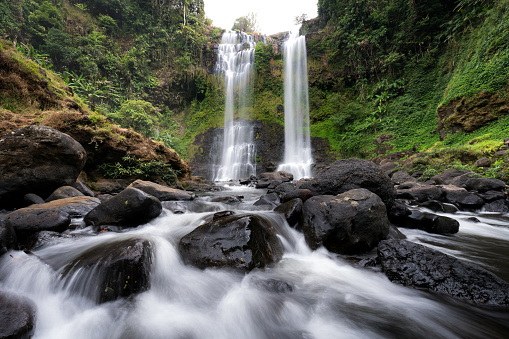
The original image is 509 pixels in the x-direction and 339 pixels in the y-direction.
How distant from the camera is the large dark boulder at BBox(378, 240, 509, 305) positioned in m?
2.04

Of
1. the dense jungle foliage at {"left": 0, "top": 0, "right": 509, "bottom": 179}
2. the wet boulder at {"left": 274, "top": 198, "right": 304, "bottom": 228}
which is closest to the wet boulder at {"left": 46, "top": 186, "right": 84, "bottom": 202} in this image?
the dense jungle foliage at {"left": 0, "top": 0, "right": 509, "bottom": 179}

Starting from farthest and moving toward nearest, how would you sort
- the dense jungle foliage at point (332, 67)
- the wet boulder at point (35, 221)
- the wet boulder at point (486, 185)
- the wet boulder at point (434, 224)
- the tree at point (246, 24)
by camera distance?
the tree at point (246, 24), the dense jungle foliage at point (332, 67), the wet boulder at point (486, 185), the wet boulder at point (434, 224), the wet boulder at point (35, 221)

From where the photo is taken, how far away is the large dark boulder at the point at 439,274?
6.68 feet

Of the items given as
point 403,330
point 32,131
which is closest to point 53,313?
point 403,330

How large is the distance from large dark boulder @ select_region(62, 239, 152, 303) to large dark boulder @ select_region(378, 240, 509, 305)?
9.88ft

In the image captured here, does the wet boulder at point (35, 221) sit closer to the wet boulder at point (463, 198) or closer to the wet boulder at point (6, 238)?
the wet boulder at point (6, 238)

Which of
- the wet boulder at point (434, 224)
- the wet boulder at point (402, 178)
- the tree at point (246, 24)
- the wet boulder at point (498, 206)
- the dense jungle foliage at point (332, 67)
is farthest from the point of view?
the tree at point (246, 24)

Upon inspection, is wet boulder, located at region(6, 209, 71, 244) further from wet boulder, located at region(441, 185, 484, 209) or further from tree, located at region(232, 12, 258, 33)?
tree, located at region(232, 12, 258, 33)

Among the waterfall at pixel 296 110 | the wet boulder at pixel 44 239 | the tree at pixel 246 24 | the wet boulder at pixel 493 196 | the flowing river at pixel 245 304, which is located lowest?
the flowing river at pixel 245 304

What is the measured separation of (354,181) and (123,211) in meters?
4.92

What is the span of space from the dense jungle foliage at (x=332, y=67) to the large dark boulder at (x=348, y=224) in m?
9.44

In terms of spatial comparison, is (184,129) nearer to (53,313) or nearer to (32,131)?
(32,131)

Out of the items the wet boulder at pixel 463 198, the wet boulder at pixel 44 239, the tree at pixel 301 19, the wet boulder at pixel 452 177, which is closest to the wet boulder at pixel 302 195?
the wet boulder at pixel 44 239

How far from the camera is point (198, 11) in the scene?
31.1 metres
